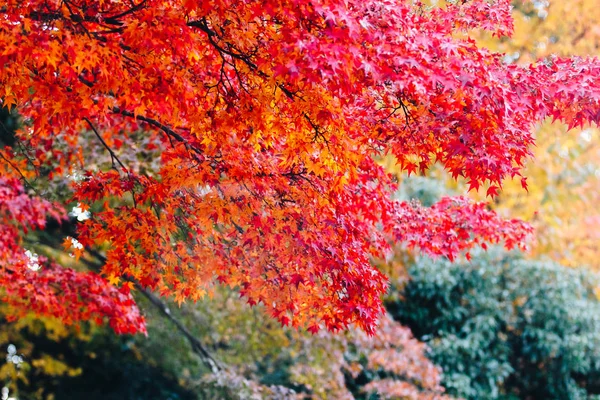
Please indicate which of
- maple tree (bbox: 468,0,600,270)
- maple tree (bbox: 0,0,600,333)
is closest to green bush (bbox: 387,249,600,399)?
maple tree (bbox: 468,0,600,270)

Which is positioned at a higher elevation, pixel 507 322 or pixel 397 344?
pixel 507 322

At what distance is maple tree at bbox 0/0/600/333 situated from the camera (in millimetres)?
3064

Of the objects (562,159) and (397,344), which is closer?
(397,344)

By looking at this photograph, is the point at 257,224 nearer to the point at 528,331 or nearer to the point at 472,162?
the point at 472,162

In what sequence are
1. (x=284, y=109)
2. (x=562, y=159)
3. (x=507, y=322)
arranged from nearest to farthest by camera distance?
(x=284, y=109) → (x=507, y=322) → (x=562, y=159)

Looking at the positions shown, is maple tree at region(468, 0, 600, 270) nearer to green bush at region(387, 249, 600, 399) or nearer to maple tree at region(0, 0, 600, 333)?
green bush at region(387, 249, 600, 399)

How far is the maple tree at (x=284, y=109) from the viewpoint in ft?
10.1

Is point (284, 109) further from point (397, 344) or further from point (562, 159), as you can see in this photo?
point (562, 159)

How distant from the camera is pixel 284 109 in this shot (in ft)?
11.6

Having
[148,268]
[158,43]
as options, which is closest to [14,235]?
[148,268]

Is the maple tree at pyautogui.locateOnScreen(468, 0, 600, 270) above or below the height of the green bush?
above

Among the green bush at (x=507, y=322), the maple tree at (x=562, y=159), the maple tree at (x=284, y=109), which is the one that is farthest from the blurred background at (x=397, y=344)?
the maple tree at (x=284, y=109)

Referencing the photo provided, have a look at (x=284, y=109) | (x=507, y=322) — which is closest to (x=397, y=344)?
(x=507, y=322)

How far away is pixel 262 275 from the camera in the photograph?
4.45 meters
